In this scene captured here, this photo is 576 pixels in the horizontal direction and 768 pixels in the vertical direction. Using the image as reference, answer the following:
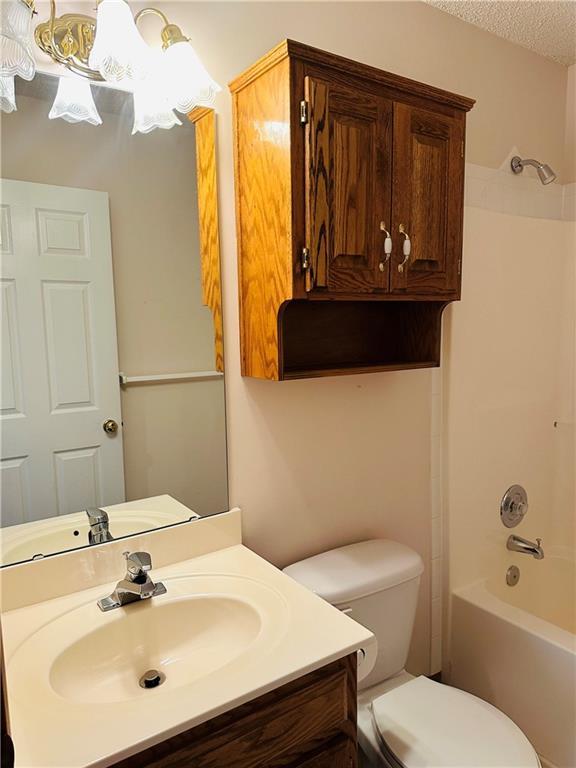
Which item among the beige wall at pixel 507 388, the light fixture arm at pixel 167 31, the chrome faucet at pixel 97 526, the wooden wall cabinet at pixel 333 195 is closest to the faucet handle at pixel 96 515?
the chrome faucet at pixel 97 526

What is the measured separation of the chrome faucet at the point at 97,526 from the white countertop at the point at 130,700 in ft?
0.36

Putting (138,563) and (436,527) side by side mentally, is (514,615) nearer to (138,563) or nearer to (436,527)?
(436,527)

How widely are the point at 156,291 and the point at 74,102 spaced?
44 cm

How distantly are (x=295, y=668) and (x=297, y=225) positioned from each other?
91cm

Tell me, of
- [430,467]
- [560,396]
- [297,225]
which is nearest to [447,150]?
[297,225]

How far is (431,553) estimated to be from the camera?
1960 millimetres

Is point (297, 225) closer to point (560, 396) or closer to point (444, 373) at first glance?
point (444, 373)

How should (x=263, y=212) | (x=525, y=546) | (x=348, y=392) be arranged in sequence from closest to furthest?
(x=263, y=212) < (x=348, y=392) < (x=525, y=546)

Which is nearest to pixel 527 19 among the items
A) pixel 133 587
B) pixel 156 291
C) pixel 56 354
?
pixel 156 291

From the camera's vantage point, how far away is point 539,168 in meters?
2.00

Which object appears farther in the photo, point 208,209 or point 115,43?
point 208,209

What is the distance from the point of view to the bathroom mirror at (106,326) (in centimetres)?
117

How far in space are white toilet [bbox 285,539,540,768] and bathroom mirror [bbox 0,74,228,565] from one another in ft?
1.32

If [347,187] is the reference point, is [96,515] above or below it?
below
